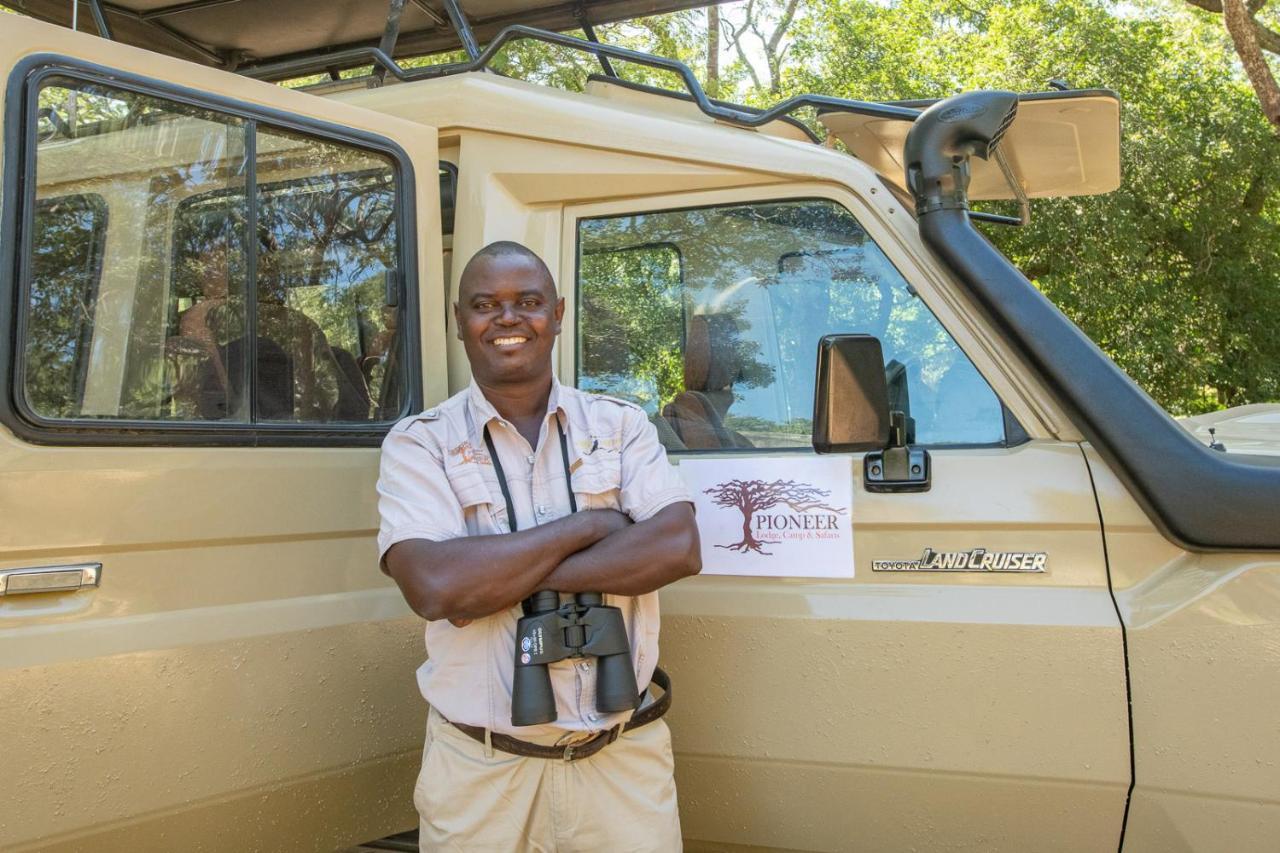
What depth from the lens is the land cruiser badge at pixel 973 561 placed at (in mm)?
2609

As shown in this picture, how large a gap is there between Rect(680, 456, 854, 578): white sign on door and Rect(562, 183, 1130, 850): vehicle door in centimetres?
1

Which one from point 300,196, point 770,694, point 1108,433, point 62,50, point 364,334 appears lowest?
point 770,694

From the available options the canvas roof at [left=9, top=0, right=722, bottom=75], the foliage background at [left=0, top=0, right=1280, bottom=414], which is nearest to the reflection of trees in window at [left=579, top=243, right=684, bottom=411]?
the canvas roof at [left=9, top=0, right=722, bottom=75]

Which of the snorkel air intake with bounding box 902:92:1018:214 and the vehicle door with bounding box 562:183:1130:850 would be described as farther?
the snorkel air intake with bounding box 902:92:1018:214

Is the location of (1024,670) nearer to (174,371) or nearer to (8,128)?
(174,371)

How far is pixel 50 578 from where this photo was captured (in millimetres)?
2221

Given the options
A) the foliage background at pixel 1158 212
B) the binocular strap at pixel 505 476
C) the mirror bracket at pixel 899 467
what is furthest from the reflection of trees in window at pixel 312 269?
the foliage background at pixel 1158 212

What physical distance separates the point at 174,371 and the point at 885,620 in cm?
167

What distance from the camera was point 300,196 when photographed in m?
2.81

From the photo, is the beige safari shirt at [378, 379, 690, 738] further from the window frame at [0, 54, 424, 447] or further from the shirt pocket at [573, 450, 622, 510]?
the window frame at [0, 54, 424, 447]

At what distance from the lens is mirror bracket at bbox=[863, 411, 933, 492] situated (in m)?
2.68

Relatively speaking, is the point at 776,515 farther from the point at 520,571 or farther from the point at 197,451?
the point at 197,451

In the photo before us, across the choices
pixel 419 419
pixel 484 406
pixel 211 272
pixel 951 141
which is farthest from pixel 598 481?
pixel 951 141

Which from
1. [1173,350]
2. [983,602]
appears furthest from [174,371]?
[1173,350]
